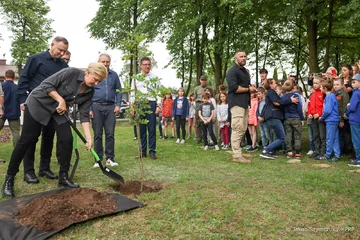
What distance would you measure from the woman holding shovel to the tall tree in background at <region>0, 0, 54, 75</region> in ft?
85.2

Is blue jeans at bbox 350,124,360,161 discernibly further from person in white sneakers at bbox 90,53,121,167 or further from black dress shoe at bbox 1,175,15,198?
black dress shoe at bbox 1,175,15,198

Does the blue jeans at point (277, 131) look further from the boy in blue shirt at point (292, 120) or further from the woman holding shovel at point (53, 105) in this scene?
the woman holding shovel at point (53, 105)

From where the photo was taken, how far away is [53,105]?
162 inches

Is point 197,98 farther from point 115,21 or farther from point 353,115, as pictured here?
point 115,21

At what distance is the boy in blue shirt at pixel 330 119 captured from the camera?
6.46m

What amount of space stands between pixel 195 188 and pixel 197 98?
19.7 ft

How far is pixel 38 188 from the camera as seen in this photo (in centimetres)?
432

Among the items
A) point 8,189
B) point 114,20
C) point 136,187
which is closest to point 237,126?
point 136,187

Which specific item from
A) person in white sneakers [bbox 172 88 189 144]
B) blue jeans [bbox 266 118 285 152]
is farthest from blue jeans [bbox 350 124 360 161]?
person in white sneakers [bbox 172 88 189 144]

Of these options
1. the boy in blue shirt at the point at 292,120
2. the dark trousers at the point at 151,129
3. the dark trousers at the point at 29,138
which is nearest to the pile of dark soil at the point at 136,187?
the dark trousers at the point at 29,138

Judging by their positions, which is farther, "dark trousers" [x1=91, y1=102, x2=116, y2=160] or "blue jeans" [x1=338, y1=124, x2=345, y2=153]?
"blue jeans" [x1=338, y1=124, x2=345, y2=153]

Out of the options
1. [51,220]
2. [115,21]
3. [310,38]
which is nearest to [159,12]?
[115,21]

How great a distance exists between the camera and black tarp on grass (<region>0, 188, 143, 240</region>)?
9.03 ft

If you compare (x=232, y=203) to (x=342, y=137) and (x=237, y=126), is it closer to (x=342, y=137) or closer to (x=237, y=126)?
(x=237, y=126)
